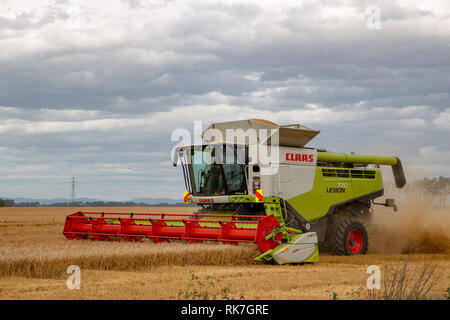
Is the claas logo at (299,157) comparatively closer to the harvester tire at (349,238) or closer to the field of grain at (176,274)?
the harvester tire at (349,238)

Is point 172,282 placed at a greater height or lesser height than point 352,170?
lesser

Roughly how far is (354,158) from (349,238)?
2.38 metres

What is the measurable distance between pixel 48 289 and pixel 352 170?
8.97 meters

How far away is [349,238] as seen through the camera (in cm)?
1302

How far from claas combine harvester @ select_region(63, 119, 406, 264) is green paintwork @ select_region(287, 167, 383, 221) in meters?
0.02

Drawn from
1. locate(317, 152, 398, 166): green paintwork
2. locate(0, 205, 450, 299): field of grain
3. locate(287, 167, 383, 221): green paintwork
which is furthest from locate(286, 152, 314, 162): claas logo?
locate(0, 205, 450, 299): field of grain

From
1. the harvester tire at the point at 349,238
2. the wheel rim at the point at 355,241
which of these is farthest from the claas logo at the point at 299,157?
the wheel rim at the point at 355,241

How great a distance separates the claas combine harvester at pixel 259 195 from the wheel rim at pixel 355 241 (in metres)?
0.02

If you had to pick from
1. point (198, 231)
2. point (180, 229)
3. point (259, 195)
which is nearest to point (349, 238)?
point (259, 195)

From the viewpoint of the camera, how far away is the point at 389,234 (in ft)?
48.4

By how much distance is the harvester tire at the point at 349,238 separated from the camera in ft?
41.4

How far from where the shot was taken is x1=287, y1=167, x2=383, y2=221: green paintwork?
493 inches
